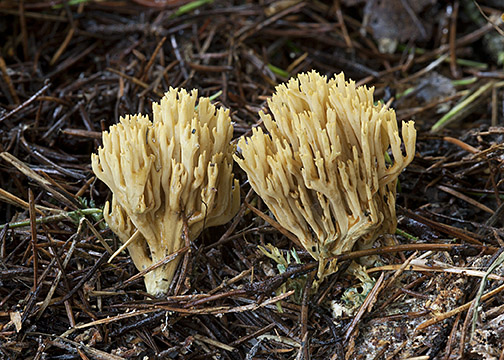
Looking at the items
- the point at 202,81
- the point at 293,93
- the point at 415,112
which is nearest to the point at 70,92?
the point at 202,81

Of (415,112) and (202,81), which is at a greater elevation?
(202,81)

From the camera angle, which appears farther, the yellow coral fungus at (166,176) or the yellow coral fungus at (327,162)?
the yellow coral fungus at (166,176)

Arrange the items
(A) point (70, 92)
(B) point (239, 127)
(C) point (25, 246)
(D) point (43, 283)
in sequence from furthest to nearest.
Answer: (A) point (70, 92)
(B) point (239, 127)
(C) point (25, 246)
(D) point (43, 283)

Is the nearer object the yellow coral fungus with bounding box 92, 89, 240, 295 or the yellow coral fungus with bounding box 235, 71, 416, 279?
the yellow coral fungus with bounding box 235, 71, 416, 279

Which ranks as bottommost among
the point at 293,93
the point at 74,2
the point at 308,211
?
the point at 308,211

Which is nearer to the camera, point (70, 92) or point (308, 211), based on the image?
point (308, 211)

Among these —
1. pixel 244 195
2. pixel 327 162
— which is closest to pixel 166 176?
pixel 244 195

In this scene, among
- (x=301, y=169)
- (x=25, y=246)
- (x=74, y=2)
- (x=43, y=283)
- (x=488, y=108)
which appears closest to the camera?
(x=301, y=169)

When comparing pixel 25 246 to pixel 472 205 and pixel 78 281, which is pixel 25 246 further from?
pixel 472 205

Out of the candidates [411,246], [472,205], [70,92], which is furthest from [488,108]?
[70,92]
